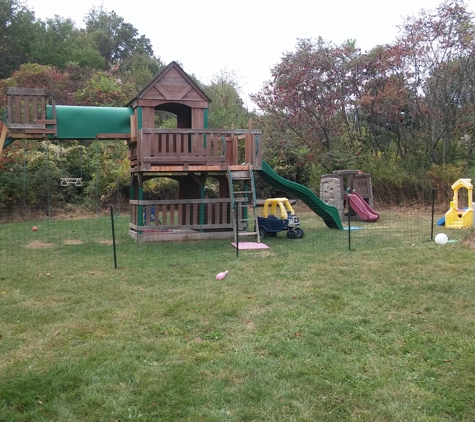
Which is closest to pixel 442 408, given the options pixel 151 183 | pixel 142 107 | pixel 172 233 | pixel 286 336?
pixel 286 336

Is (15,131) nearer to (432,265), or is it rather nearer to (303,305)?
(303,305)

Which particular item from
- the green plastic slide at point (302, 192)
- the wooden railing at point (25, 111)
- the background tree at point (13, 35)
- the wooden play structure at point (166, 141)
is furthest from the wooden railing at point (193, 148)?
the background tree at point (13, 35)

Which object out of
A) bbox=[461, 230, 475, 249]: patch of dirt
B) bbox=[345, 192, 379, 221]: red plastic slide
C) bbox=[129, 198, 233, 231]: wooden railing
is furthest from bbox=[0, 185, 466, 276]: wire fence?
bbox=[461, 230, 475, 249]: patch of dirt

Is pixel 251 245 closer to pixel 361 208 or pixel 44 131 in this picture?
pixel 44 131

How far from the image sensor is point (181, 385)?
3.44m

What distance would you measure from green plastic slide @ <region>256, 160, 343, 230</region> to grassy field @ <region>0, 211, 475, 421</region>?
380cm

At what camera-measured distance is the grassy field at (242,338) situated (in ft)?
10.5

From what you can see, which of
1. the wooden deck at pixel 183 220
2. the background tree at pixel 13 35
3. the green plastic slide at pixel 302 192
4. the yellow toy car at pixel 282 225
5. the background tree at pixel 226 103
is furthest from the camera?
the background tree at pixel 13 35

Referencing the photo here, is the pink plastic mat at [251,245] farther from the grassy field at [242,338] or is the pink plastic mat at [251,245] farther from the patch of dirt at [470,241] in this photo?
the patch of dirt at [470,241]

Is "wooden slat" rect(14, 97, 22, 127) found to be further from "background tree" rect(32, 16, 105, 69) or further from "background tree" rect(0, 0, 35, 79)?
"background tree" rect(32, 16, 105, 69)

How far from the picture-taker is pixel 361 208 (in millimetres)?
15305

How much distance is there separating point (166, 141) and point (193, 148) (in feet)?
2.45

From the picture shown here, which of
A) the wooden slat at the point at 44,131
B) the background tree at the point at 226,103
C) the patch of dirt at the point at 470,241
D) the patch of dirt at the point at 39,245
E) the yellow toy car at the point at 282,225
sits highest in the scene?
the background tree at the point at 226,103

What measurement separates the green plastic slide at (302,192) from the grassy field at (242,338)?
3.80 metres
